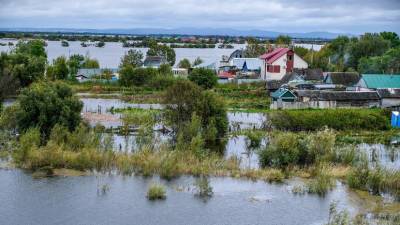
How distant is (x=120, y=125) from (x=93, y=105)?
29.4 ft

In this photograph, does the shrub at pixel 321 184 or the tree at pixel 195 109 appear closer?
the shrub at pixel 321 184

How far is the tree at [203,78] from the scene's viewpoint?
47.3 meters

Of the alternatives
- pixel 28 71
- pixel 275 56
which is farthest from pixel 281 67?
pixel 28 71

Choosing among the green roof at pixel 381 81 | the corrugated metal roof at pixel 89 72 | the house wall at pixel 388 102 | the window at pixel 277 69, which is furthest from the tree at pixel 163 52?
the house wall at pixel 388 102

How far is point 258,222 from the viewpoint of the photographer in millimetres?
18375

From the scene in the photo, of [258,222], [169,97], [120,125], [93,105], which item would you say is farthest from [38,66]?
[258,222]

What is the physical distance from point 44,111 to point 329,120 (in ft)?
46.8

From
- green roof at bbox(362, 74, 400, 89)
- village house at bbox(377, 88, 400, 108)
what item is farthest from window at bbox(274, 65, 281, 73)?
village house at bbox(377, 88, 400, 108)

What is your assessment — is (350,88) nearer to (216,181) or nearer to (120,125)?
(120,125)

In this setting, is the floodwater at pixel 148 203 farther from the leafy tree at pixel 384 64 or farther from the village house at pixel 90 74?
the village house at pixel 90 74

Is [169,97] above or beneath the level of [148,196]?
above

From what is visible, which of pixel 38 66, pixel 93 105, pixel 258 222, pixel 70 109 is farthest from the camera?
pixel 38 66

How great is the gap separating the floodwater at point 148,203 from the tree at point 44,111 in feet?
13.5

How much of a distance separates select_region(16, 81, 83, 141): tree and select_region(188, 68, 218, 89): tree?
20.9 m
